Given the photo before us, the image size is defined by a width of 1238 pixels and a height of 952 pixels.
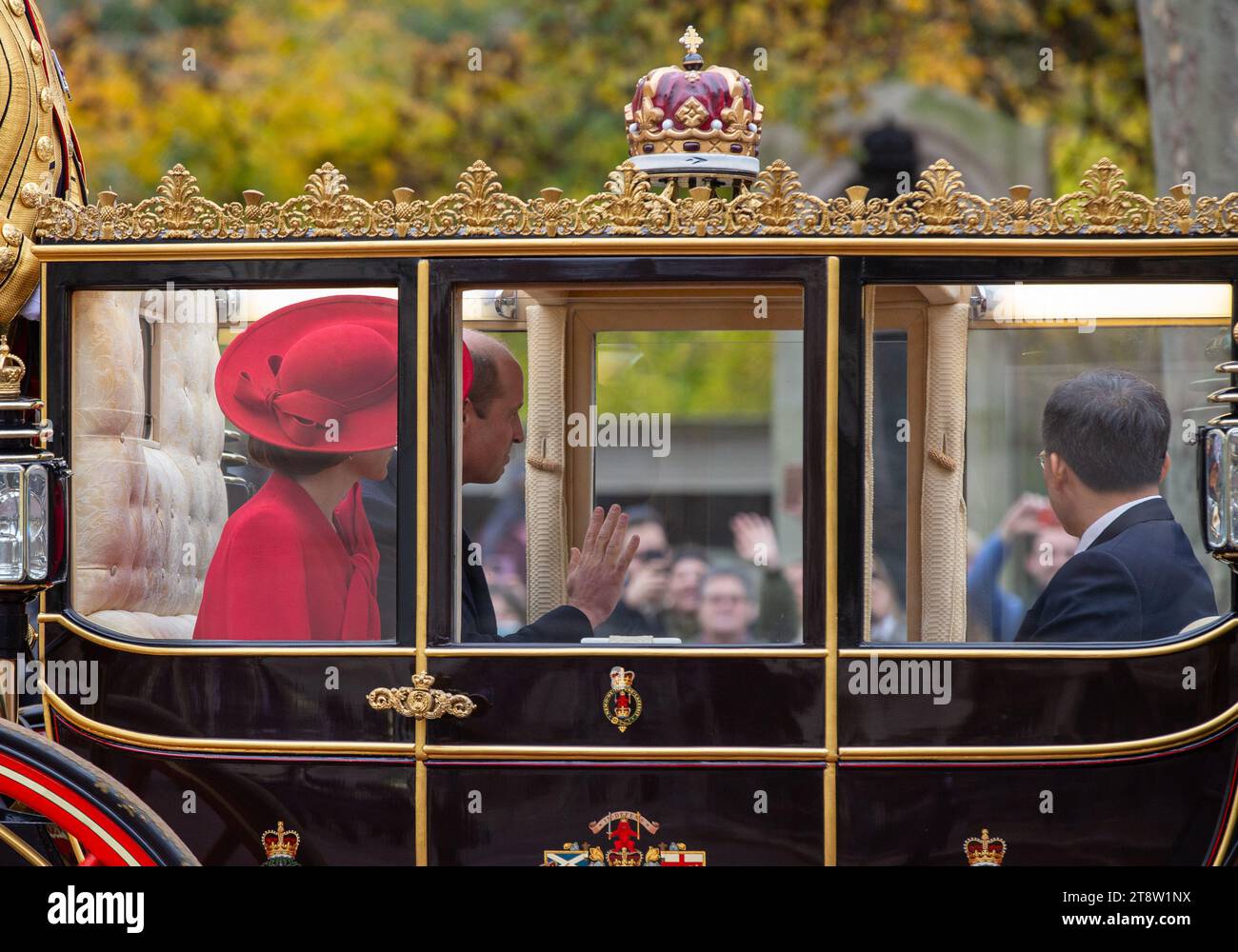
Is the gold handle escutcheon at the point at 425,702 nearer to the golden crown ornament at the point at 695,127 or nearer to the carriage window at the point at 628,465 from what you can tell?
the carriage window at the point at 628,465

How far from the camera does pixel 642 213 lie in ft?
11.7

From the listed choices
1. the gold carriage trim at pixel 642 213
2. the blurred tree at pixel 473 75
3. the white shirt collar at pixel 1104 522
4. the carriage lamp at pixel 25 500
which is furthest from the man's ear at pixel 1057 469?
the blurred tree at pixel 473 75

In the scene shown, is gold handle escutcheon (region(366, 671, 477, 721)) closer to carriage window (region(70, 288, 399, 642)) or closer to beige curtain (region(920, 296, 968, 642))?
carriage window (region(70, 288, 399, 642))

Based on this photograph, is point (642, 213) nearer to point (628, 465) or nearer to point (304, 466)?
point (628, 465)

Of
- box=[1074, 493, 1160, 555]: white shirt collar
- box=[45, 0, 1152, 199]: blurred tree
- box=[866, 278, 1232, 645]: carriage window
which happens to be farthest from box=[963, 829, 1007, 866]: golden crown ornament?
box=[45, 0, 1152, 199]: blurred tree

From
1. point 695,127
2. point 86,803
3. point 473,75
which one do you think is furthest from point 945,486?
point 473,75

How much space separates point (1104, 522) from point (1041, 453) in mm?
239

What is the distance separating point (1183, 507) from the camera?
5570 millimetres

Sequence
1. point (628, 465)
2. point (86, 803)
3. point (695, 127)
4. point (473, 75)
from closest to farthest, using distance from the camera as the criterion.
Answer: point (86, 803)
point (695, 127)
point (628, 465)
point (473, 75)

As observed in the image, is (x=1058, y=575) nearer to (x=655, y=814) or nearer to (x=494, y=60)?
(x=655, y=814)

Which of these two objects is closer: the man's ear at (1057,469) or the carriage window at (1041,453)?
the carriage window at (1041,453)

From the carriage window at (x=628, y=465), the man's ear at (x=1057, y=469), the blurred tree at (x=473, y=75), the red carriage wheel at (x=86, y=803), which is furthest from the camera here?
the blurred tree at (x=473, y=75)

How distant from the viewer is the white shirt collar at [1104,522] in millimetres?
3789

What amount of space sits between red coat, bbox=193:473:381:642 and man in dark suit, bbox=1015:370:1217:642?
1691mm
